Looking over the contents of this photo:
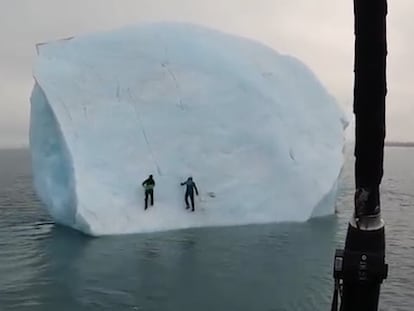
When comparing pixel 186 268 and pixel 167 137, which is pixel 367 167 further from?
pixel 167 137

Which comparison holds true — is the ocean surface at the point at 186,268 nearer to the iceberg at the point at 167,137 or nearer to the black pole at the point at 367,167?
the iceberg at the point at 167,137

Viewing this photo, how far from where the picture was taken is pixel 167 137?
531 inches

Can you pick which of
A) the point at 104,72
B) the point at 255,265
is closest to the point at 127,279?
the point at 255,265

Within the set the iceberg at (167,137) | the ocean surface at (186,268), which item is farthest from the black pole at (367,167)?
the iceberg at (167,137)

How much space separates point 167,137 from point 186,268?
4770 mm

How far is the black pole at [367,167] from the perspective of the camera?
1.99m

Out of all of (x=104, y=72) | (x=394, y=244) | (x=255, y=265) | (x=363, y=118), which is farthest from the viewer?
(x=104, y=72)

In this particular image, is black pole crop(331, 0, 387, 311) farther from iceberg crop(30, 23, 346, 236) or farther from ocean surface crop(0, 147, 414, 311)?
iceberg crop(30, 23, 346, 236)

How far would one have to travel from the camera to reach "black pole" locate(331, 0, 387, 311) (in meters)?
1.99

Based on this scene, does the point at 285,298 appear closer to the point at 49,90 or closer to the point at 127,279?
the point at 127,279

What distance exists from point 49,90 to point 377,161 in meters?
11.9

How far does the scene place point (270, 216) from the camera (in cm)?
1369

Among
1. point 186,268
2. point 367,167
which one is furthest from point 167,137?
point 367,167

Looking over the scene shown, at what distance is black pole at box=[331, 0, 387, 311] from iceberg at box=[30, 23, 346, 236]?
10.4 metres
